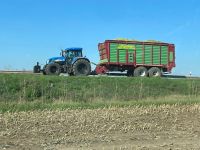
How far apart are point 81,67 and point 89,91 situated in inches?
231

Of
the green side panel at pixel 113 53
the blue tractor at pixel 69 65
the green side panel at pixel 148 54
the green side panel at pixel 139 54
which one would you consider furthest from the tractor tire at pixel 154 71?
the blue tractor at pixel 69 65

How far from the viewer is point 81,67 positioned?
110 ft

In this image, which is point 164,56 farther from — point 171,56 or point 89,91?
point 89,91

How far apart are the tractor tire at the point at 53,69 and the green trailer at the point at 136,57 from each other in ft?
13.0

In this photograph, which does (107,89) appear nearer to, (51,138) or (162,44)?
(162,44)

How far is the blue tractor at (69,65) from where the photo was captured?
109ft

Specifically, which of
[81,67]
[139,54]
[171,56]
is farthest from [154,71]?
[81,67]

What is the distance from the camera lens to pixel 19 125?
49.9 feet

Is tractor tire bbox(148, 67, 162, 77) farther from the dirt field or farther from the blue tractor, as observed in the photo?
the dirt field

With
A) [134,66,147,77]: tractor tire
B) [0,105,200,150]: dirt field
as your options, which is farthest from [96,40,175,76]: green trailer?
[0,105,200,150]: dirt field

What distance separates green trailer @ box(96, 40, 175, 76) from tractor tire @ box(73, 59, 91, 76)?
268cm

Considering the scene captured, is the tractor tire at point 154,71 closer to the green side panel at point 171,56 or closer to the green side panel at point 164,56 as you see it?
the green side panel at point 164,56

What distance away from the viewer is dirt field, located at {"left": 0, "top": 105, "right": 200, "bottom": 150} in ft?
40.6

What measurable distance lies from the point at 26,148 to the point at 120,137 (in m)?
3.01
